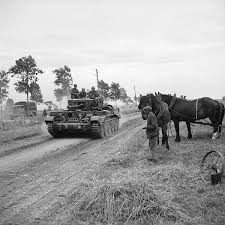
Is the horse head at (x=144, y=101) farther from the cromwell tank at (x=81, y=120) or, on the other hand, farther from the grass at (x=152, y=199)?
the cromwell tank at (x=81, y=120)

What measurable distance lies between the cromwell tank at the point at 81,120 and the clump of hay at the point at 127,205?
10735mm

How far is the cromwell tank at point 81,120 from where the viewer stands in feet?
55.4

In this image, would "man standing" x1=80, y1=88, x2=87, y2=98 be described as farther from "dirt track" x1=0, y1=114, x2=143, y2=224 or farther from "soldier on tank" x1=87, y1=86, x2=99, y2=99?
"dirt track" x1=0, y1=114, x2=143, y2=224

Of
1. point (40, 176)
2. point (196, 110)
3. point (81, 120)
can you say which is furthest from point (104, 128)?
point (40, 176)

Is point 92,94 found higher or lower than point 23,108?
higher

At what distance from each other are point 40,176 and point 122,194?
3.53 m

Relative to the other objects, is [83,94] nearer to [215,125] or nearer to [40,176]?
[215,125]

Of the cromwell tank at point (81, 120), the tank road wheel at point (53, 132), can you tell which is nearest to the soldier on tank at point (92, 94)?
the cromwell tank at point (81, 120)

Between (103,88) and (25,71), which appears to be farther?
(103,88)

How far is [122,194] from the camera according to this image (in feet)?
19.1

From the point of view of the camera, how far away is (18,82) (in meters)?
31.8

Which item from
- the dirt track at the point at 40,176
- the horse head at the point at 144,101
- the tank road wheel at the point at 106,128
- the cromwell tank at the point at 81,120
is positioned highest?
the horse head at the point at 144,101

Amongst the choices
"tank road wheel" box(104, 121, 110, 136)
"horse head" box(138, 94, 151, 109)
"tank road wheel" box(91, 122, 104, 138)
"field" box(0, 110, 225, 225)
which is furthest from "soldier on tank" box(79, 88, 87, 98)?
"field" box(0, 110, 225, 225)

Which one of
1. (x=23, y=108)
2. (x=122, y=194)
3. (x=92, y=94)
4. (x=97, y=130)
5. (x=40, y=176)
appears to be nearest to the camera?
(x=122, y=194)
